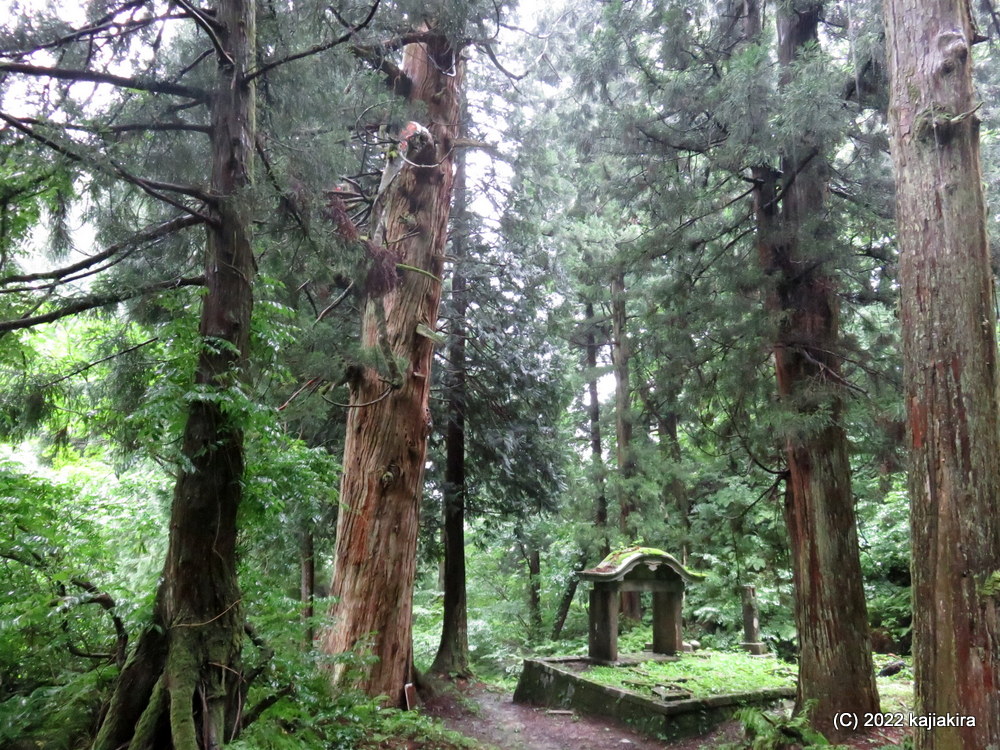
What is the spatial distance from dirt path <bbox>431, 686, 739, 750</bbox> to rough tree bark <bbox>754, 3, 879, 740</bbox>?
1827 mm

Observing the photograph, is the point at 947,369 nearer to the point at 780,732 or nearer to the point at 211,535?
the point at 780,732

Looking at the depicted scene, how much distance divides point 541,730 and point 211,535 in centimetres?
655

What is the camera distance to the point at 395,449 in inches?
297

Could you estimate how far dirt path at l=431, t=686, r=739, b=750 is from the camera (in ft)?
25.0

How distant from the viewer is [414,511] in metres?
7.68

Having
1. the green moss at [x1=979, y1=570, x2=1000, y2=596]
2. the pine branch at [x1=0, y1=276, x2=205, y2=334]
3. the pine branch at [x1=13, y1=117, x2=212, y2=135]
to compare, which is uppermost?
the pine branch at [x1=13, y1=117, x2=212, y2=135]

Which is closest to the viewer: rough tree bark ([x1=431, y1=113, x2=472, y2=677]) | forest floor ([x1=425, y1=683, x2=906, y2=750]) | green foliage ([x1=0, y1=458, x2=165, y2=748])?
green foliage ([x1=0, y1=458, x2=165, y2=748])

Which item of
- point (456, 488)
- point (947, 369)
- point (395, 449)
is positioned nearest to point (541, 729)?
point (456, 488)

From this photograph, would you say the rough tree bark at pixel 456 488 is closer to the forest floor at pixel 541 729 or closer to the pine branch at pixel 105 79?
the forest floor at pixel 541 729

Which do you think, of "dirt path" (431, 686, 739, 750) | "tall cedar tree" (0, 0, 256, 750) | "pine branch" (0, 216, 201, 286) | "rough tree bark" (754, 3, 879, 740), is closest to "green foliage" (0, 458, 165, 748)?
"tall cedar tree" (0, 0, 256, 750)

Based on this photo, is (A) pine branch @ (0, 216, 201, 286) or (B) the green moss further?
(B) the green moss

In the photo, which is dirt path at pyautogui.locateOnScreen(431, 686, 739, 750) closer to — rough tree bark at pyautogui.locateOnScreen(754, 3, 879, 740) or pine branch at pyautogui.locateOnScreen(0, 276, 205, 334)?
rough tree bark at pyautogui.locateOnScreen(754, 3, 879, 740)

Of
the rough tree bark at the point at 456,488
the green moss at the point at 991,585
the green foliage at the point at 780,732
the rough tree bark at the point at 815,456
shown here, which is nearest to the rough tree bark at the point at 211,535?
the green moss at the point at 991,585

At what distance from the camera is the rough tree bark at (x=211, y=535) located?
126 inches
